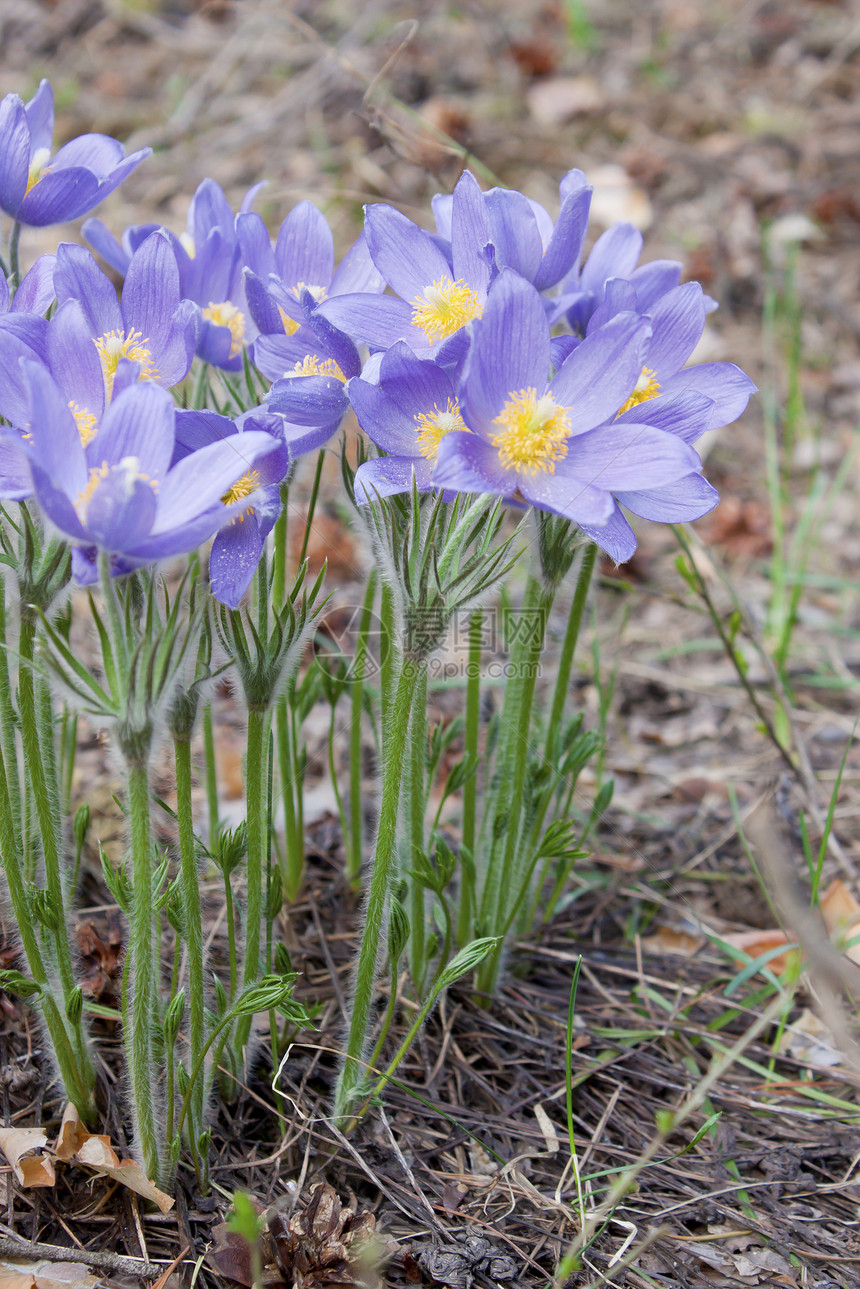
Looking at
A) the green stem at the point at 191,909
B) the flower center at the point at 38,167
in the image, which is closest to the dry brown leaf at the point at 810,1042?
the green stem at the point at 191,909

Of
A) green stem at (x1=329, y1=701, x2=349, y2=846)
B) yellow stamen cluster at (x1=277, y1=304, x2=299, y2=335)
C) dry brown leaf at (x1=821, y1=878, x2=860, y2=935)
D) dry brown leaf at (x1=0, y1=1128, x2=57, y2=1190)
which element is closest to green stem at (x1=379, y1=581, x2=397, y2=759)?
green stem at (x1=329, y1=701, x2=349, y2=846)

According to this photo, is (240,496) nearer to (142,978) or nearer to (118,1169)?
(142,978)

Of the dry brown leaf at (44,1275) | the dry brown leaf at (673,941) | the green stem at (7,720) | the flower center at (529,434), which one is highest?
the flower center at (529,434)

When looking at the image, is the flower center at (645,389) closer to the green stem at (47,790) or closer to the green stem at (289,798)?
the green stem at (289,798)

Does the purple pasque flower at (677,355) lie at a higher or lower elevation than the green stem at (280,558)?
A: higher

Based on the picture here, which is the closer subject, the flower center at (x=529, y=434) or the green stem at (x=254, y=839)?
the flower center at (x=529, y=434)

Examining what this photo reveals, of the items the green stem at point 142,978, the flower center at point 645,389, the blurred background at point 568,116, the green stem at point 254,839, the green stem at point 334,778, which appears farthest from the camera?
the blurred background at point 568,116

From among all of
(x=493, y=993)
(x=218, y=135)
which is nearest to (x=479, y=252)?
(x=493, y=993)

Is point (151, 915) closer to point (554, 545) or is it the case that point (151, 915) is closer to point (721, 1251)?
point (554, 545)
